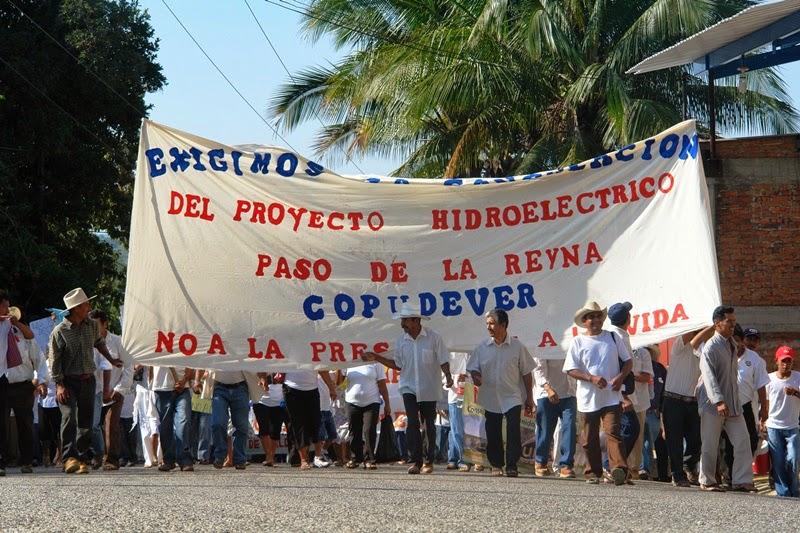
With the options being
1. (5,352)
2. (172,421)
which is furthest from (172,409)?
(5,352)

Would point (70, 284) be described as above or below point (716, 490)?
above

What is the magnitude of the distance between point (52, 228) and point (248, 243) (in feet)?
79.0

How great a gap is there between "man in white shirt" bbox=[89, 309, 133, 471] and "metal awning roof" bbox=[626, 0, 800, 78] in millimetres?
8025

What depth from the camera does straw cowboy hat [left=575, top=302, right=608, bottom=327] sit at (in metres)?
12.6

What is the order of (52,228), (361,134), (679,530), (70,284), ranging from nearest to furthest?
(679,530), (361,134), (70,284), (52,228)

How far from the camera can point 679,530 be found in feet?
26.8

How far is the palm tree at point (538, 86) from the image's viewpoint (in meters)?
23.8

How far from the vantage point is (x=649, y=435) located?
→ 15.4 m

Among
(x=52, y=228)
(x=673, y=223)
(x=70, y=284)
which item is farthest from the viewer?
(x=52, y=228)

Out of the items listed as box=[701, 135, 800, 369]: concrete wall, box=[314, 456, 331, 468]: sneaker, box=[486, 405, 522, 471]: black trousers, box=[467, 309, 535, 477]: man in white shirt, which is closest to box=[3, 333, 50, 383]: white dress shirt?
box=[314, 456, 331, 468]: sneaker

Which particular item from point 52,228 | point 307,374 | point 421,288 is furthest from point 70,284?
point 421,288

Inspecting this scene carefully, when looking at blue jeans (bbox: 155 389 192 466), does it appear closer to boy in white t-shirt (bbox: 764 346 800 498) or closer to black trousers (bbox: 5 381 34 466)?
black trousers (bbox: 5 381 34 466)

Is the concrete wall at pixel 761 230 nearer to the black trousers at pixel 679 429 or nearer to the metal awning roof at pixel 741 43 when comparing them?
the metal awning roof at pixel 741 43

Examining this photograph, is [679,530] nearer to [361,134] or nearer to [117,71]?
[361,134]
